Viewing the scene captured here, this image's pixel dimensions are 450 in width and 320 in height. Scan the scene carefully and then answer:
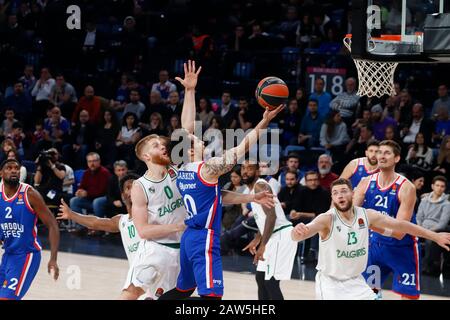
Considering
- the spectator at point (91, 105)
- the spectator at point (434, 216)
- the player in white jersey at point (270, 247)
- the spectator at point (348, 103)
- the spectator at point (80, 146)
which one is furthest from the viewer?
the spectator at point (91, 105)

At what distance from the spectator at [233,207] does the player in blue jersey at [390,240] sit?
410 centimetres

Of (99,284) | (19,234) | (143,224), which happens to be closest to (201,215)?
(143,224)

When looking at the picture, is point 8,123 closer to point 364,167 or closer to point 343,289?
point 364,167

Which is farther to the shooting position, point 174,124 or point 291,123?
point 291,123

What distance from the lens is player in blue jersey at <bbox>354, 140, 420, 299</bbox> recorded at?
29.7ft

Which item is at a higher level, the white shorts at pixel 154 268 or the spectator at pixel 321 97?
the spectator at pixel 321 97

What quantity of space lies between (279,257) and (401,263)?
1211 millimetres

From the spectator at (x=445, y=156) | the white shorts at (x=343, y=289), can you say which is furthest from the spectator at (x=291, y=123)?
the white shorts at (x=343, y=289)

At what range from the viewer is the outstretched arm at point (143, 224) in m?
7.83

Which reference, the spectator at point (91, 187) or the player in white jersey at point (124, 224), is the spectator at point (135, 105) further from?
the player in white jersey at point (124, 224)

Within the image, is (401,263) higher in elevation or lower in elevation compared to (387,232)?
lower

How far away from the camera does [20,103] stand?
1778 centimetres

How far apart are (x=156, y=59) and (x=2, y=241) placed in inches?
377

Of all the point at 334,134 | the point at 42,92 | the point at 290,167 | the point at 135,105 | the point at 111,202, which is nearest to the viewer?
the point at 290,167
